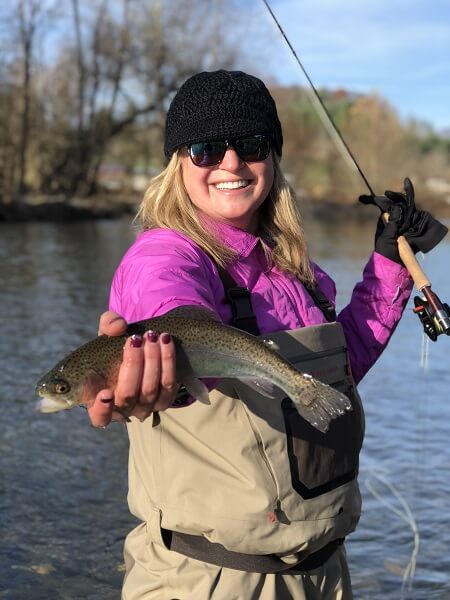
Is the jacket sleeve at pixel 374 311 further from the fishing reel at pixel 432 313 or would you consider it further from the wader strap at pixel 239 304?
the wader strap at pixel 239 304

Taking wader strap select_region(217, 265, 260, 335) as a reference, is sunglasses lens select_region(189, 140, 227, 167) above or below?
above

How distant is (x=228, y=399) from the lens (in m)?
2.27

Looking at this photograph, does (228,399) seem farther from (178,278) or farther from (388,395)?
(388,395)

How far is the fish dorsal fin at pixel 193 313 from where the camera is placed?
1.99 m

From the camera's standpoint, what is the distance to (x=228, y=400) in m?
2.27

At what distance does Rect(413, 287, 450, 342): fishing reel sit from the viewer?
3245 millimetres

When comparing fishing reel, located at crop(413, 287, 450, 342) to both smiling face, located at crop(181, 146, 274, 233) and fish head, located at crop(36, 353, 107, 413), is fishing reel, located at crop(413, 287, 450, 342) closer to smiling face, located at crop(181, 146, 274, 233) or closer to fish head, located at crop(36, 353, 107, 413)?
smiling face, located at crop(181, 146, 274, 233)

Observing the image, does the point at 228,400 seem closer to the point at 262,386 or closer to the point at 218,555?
the point at 262,386

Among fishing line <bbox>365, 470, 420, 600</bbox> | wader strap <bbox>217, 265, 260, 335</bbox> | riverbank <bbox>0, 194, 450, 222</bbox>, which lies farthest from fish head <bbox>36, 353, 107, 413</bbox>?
riverbank <bbox>0, 194, 450, 222</bbox>

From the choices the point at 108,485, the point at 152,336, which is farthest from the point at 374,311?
the point at 108,485

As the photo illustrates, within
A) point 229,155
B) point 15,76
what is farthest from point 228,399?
point 15,76

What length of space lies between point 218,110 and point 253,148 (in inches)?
6.7

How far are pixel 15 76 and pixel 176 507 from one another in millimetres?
40725

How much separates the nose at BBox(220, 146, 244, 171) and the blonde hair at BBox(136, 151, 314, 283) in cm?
17
